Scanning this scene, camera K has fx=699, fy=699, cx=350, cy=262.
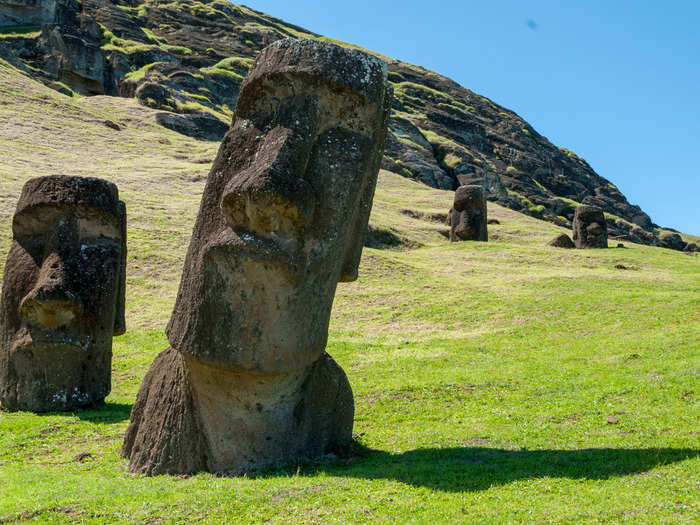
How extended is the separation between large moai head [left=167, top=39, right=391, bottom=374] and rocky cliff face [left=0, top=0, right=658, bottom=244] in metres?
68.9

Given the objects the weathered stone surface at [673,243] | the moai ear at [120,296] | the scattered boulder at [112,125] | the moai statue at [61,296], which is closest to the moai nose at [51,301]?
the moai statue at [61,296]

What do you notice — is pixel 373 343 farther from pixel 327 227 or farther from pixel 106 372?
pixel 327 227

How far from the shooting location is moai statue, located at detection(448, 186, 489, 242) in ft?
140

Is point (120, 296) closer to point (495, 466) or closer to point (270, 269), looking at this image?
point (270, 269)

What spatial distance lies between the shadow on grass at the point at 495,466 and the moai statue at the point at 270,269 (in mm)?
1028

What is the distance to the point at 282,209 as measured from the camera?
8.29 metres

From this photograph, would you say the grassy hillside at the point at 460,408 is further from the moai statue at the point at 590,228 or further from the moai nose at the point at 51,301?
the moai statue at the point at 590,228

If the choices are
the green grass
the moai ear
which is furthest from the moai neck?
the green grass

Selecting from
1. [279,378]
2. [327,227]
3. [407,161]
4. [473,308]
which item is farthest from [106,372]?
[407,161]

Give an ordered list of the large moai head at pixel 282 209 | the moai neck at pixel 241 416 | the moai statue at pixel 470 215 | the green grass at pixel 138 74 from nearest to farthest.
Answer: the large moai head at pixel 282 209
the moai neck at pixel 241 416
the moai statue at pixel 470 215
the green grass at pixel 138 74

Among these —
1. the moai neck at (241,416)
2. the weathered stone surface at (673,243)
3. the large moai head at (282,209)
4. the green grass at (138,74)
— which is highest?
the green grass at (138,74)

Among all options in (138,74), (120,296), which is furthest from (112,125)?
(120,296)

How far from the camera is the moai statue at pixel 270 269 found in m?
8.43

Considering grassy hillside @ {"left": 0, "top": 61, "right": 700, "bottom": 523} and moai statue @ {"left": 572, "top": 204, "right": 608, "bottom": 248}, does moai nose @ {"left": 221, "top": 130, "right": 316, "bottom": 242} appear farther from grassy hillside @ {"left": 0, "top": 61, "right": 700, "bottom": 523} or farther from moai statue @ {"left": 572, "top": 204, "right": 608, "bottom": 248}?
moai statue @ {"left": 572, "top": 204, "right": 608, "bottom": 248}
